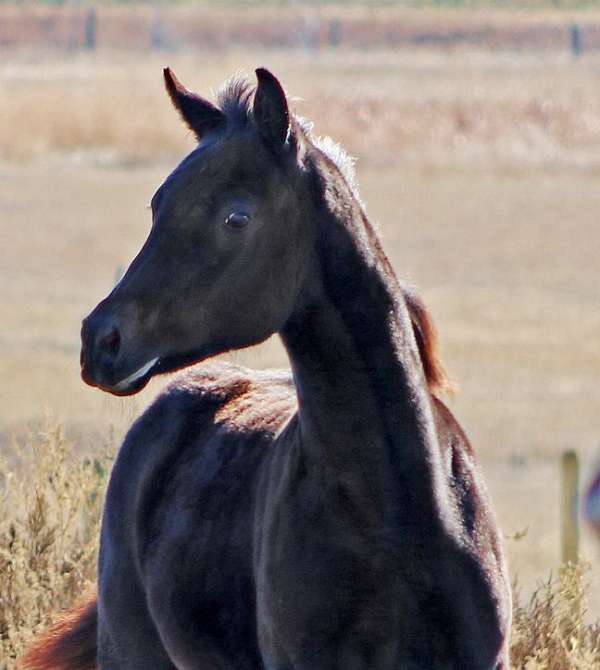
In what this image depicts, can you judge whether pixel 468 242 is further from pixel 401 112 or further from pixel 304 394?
pixel 304 394

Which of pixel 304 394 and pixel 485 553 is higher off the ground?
pixel 304 394

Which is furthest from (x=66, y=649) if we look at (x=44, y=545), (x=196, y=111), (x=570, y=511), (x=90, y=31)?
(x=90, y=31)

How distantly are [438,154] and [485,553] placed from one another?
29.1m

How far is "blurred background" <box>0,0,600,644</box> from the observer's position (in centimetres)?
1493

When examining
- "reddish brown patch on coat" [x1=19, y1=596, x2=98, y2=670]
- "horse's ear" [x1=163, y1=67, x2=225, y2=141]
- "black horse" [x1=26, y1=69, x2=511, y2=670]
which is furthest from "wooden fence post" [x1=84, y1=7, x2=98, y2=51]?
"black horse" [x1=26, y1=69, x2=511, y2=670]

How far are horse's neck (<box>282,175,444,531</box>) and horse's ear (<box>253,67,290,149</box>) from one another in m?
0.23

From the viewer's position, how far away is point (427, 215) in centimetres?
2694

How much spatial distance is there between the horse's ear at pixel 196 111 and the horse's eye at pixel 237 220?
1.27 ft

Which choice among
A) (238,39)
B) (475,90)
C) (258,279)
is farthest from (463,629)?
(238,39)

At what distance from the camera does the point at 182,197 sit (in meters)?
4.14

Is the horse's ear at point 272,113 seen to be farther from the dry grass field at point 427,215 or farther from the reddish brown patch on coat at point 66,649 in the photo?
the reddish brown patch on coat at point 66,649

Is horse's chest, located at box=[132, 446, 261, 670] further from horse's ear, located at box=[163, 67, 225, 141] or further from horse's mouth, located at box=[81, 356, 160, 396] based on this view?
horse's ear, located at box=[163, 67, 225, 141]

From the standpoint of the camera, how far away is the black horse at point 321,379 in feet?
13.5

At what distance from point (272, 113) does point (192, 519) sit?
129cm
